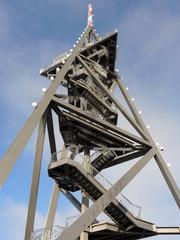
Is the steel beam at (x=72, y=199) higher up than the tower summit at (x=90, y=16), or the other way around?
the tower summit at (x=90, y=16)

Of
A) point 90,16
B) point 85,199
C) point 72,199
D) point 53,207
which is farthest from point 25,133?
point 90,16

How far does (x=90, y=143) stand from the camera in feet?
82.5

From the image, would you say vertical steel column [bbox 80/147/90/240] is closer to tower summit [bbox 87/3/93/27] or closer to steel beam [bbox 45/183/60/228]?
steel beam [bbox 45/183/60/228]

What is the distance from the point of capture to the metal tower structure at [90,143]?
2014 centimetres

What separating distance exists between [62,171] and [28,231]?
345cm

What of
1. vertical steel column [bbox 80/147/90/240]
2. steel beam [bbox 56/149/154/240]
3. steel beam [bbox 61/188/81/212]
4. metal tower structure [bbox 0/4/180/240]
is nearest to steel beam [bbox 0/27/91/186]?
metal tower structure [bbox 0/4/180/240]

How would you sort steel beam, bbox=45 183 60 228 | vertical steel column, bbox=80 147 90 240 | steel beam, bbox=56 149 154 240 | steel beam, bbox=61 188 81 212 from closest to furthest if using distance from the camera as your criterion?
steel beam, bbox=56 149 154 240
vertical steel column, bbox=80 147 90 240
steel beam, bbox=45 183 60 228
steel beam, bbox=61 188 81 212

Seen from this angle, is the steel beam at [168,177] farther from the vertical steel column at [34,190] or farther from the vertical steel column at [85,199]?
the vertical steel column at [34,190]

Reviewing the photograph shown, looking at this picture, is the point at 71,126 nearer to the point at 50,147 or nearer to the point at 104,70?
the point at 50,147

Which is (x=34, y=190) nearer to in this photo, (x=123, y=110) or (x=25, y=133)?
(x=25, y=133)

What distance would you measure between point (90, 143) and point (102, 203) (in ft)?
20.4

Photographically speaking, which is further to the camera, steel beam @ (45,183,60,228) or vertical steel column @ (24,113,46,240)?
steel beam @ (45,183,60,228)

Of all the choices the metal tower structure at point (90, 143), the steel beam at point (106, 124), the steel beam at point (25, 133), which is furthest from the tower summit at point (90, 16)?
the steel beam at point (106, 124)

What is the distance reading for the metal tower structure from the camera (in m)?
20.1
